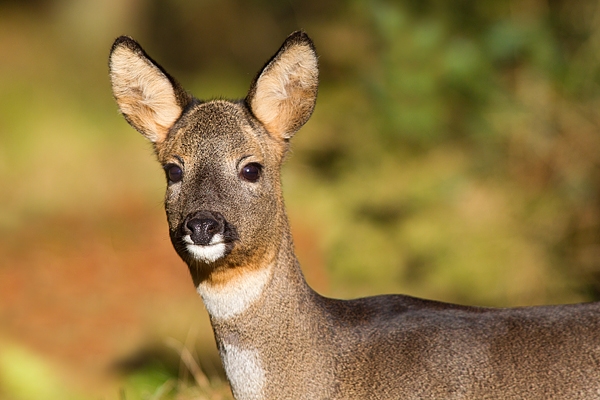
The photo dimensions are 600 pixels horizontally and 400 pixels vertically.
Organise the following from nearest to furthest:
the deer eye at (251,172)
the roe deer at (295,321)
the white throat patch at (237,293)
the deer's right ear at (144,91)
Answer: the roe deer at (295,321) < the white throat patch at (237,293) < the deer eye at (251,172) < the deer's right ear at (144,91)

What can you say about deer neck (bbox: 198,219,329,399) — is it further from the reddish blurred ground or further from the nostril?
the reddish blurred ground

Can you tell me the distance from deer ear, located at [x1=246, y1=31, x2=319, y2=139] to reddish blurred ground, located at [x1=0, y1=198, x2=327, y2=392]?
4245mm

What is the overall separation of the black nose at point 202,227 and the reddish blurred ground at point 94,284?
4481 millimetres

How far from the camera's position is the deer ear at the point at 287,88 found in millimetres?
4801

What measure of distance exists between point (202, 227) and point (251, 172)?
21.0 inches

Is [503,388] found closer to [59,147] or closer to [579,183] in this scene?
[579,183]

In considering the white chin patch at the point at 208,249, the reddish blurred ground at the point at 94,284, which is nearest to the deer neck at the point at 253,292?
the white chin patch at the point at 208,249

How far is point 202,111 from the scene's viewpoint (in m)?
4.90

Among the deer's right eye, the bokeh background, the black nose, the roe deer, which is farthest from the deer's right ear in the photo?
the bokeh background

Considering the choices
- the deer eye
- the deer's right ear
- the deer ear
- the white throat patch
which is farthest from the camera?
the deer's right ear

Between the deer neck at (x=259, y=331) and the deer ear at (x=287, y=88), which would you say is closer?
the deer neck at (x=259, y=331)

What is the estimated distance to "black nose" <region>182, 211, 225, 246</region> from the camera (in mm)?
4238

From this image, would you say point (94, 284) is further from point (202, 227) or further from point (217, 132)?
point (202, 227)

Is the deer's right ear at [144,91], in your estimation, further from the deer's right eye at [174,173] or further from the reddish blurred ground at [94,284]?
the reddish blurred ground at [94,284]
